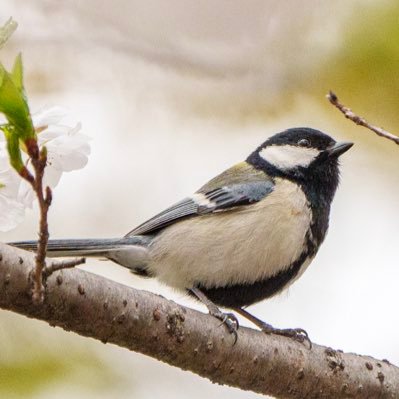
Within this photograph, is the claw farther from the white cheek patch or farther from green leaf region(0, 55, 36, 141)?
the white cheek patch

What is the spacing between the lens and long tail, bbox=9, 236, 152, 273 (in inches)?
97.2

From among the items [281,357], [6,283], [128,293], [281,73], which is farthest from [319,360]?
[281,73]

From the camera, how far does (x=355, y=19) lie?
8.12 feet

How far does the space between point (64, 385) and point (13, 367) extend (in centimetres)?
18

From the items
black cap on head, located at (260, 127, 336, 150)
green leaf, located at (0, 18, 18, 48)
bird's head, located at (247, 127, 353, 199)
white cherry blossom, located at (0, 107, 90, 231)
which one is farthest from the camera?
black cap on head, located at (260, 127, 336, 150)

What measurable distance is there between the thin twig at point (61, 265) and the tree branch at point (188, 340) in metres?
0.10

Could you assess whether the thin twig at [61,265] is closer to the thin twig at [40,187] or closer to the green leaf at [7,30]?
the thin twig at [40,187]

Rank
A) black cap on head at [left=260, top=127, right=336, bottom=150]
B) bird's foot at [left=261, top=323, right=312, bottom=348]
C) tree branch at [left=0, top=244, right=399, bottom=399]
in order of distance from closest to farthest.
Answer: tree branch at [left=0, top=244, right=399, bottom=399], bird's foot at [left=261, top=323, right=312, bottom=348], black cap on head at [left=260, top=127, right=336, bottom=150]

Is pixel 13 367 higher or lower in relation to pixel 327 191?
lower

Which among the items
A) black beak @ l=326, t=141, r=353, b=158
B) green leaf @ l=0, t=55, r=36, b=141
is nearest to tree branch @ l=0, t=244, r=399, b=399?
green leaf @ l=0, t=55, r=36, b=141

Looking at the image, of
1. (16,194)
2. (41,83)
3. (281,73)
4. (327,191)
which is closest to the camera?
(16,194)

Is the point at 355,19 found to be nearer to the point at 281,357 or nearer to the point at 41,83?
the point at 281,357

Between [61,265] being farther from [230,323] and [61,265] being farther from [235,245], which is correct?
[235,245]

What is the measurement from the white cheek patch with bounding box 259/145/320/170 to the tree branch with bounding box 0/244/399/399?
961 millimetres
